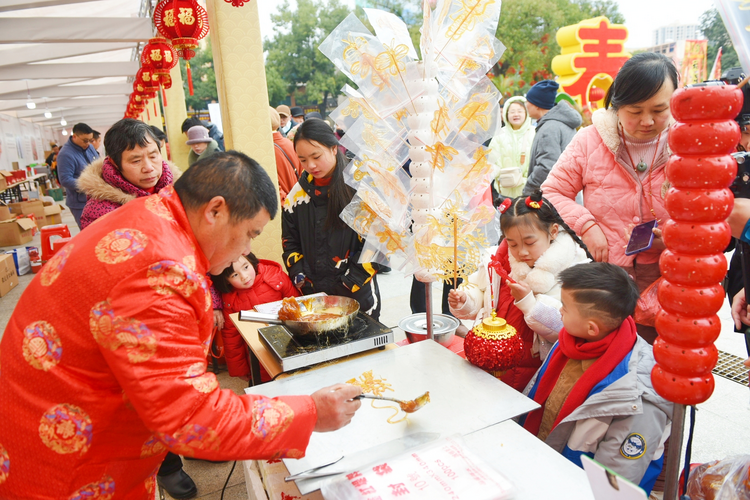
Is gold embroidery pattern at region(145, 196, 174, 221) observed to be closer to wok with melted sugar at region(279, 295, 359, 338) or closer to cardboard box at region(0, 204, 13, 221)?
wok with melted sugar at region(279, 295, 359, 338)

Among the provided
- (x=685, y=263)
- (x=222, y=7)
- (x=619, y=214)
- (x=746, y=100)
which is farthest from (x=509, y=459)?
(x=222, y=7)

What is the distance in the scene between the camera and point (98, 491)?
0.98 metres

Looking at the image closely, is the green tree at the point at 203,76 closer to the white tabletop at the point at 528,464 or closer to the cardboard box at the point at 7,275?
the cardboard box at the point at 7,275

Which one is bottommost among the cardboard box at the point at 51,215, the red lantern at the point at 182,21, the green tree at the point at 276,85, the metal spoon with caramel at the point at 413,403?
the cardboard box at the point at 51,215

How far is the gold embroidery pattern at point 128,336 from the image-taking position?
0.82m

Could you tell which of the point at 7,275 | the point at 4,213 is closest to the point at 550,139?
the point at 7,275

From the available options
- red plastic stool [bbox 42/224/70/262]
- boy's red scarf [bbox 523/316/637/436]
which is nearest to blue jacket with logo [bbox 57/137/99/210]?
red plastic stool [bbox 42/224/70/262]

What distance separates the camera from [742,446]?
2.01 meters

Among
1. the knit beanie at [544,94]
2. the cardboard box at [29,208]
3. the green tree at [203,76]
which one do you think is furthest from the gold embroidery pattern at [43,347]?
the green tree at [203,76]

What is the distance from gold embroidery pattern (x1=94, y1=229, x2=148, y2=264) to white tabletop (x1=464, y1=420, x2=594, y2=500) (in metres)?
0.81

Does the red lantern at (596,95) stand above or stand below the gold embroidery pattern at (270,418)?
above

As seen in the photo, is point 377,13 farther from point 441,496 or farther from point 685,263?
point 441,496

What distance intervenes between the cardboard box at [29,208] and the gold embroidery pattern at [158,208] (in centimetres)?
936

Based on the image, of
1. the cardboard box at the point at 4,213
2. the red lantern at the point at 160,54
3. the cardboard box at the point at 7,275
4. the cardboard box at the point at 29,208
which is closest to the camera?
the red lantern at the point at 160,54
